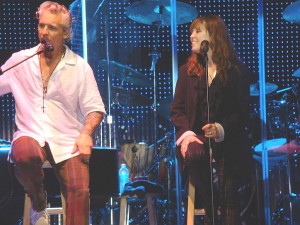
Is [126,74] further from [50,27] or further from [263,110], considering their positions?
[50,27]

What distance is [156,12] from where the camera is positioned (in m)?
6.11

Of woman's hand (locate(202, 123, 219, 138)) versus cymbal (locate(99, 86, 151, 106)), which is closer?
woman's hand (locate(202, 123, 219, 138))

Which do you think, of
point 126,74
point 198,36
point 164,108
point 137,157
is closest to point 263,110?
point 198,36

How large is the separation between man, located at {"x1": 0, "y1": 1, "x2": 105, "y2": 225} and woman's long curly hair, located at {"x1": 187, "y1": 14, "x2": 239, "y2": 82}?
0.84 metres

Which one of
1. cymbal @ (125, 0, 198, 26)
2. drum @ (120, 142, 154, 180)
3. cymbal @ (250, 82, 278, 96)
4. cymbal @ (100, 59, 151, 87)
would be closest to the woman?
cymbal @ (100, 59, 151, 87)

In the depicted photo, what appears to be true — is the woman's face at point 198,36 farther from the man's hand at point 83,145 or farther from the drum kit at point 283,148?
the drum kit at point 283,148

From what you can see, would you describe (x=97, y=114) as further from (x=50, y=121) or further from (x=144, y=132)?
(x=144, y=132)

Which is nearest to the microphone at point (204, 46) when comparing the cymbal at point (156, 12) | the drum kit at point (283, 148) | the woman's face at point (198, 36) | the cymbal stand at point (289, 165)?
the woman's face at point (198, 36)

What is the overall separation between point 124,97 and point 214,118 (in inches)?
65.0

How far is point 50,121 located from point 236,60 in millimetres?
1473

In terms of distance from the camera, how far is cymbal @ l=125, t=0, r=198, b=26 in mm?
5766

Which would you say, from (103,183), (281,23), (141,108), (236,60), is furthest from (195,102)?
(281,23)

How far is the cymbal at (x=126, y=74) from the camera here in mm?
5363

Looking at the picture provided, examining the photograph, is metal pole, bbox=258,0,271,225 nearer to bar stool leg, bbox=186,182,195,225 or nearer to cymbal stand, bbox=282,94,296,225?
cymbal stand, bbox=282,94,296,225
